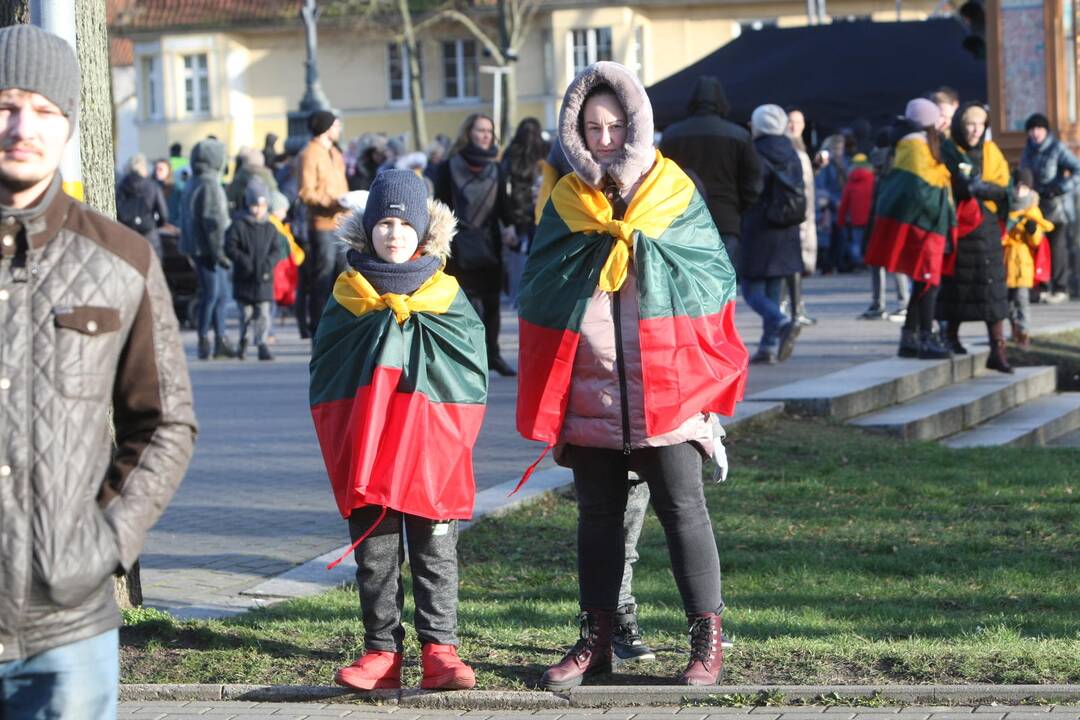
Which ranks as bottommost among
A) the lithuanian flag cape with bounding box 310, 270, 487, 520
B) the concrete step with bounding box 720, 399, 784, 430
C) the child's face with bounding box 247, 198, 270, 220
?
the concrete step with bounding box 720, 399, 784, 430

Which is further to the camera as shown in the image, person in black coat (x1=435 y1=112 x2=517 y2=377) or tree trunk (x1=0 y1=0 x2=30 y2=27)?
person in black coat (x1=435 y1=112 x2=517 y2=377)

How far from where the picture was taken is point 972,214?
13.7 metres

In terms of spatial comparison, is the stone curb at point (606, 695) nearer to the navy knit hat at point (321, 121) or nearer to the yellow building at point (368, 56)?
the navy knit hat at point (321, 121)

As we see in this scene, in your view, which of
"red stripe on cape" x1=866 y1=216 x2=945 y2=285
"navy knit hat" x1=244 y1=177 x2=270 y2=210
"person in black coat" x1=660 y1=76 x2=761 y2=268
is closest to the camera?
"person in black coat" x1=660 y1=76 x2=761 y2=268

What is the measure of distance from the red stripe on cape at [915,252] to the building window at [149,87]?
2380 inches

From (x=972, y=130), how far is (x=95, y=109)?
821 cm

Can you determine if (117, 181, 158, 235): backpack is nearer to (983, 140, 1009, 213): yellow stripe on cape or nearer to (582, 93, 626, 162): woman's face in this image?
(983, 140, 1009, 213): yellow stripe on cape

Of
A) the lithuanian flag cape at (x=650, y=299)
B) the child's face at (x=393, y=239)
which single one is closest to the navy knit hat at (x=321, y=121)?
the child's face at (x=393, y=239)

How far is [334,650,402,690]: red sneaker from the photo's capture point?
576 centimetres

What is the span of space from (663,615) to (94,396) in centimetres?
376

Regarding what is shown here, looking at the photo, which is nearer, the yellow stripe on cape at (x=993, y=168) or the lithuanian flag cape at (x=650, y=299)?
the lithuanian flag cape at (x=650, y=299)

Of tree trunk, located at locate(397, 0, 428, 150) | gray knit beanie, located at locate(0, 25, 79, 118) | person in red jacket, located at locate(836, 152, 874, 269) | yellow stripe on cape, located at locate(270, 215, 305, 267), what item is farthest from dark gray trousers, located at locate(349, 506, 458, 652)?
tree trunk, located at locate(397, 0, 428, 150)

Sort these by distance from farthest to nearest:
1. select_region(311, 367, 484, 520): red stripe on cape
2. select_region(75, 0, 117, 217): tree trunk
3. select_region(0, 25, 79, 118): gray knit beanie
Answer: select_region(75, 0, 117, 217): tree trunk
select_region(311, 367, 484, 520): red stripe on cape
select_region(0, 25, 79, 118): gray knit beanie

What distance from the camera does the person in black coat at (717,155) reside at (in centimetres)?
1296
